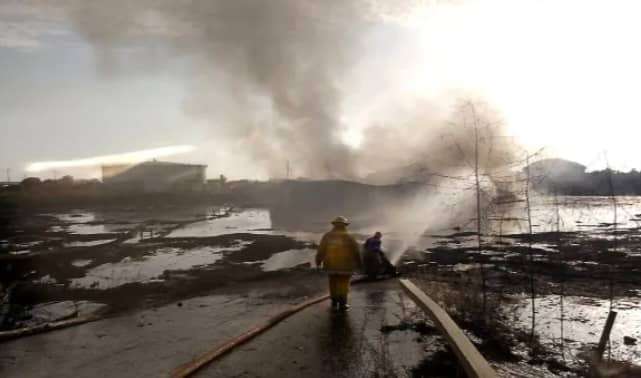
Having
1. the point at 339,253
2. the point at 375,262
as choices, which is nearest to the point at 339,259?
the point at 339,253

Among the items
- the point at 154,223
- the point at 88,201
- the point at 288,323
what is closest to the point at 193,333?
the point at 288,323

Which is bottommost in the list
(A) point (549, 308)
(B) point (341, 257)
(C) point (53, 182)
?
(A) point (549, 308)

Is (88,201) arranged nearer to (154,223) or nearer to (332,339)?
(154,223)

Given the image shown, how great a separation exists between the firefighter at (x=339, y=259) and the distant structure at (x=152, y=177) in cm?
6871

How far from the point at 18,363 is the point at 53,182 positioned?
6937 centimetres

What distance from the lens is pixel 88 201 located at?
64188mm

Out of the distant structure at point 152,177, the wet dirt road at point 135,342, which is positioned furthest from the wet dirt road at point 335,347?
the distant structure at point 152,177

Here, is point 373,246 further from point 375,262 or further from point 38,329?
point 38,329

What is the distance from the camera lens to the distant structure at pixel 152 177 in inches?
2908

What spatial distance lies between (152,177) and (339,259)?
72013 mm

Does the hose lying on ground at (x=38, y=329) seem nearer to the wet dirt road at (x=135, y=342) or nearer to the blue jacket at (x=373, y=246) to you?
the wet dirt road at (x=135, y=342)

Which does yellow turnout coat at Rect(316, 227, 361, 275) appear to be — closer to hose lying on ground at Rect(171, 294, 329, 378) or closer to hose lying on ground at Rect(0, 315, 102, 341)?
hose lying on ground at Rect(171, 294, 329, 378)

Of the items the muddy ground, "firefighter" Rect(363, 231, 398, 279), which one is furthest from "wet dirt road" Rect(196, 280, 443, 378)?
"firefighter" Rect(363, 231, 398, 279)

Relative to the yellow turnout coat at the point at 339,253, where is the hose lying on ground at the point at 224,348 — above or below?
below
